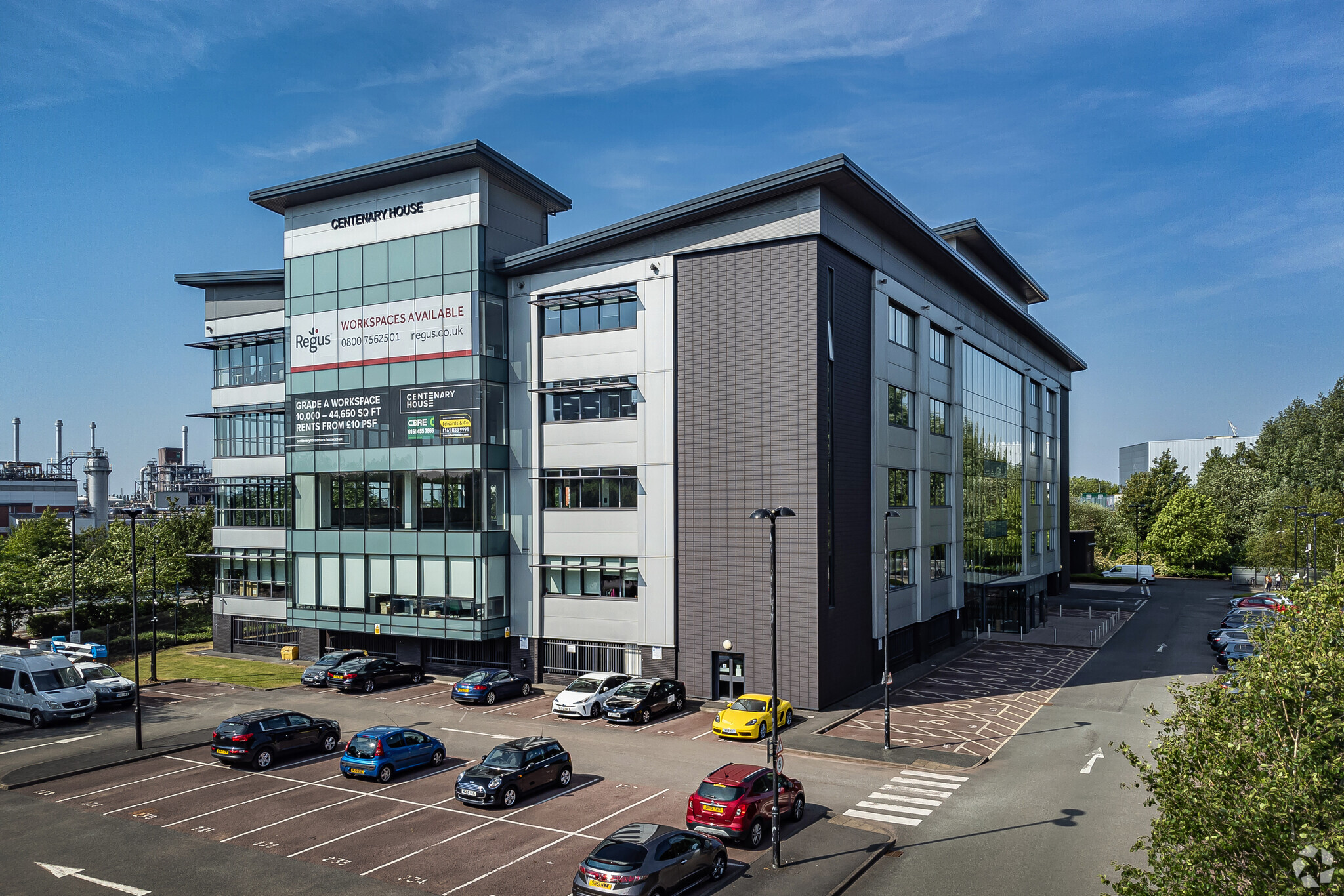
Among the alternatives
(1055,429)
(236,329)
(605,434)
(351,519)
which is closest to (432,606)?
(351,519)

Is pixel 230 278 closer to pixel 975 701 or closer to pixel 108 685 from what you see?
pixel 108 685

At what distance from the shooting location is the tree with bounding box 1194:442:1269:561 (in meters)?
102

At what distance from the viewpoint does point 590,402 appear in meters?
42.7

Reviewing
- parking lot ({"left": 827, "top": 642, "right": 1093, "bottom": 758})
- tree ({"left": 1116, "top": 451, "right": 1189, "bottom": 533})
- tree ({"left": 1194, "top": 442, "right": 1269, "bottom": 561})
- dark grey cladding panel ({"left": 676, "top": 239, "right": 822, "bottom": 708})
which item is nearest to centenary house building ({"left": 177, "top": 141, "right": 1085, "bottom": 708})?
dark grey cladding panel ({"left": 676, "top": 239, "right": 822, "bottom": 708})

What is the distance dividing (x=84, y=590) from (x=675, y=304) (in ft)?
152

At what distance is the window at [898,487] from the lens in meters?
44.6

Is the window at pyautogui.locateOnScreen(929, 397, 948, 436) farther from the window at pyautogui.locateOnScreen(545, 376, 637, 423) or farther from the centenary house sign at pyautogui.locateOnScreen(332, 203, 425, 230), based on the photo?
the centenary house sign at pyautogui.locateOnScreen(332, 203, 425, 230)

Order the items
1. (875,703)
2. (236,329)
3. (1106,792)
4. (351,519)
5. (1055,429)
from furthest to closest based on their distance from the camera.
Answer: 1. (1055,429)
2. (236,329)
3. (351,519)
4. (875,703)
5. (1106,792)

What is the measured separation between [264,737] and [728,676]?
1875 cm

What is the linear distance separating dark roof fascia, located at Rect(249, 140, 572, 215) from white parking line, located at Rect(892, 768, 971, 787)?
3282 cm

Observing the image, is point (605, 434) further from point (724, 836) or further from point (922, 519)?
point (724, 836)

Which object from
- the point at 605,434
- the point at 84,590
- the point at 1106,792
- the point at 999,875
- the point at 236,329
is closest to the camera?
the point at 999,875

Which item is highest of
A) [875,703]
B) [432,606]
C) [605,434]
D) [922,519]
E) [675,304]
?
[675,304]

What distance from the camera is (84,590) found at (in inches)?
2277
